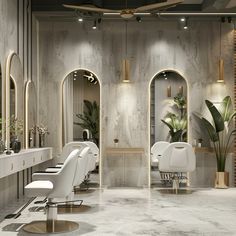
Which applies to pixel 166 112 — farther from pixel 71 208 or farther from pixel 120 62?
pixel 71 208

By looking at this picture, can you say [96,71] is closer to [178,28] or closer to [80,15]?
[80,15]

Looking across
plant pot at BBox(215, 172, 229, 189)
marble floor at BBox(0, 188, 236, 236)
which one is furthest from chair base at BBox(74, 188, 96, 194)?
plant pot at BBox(215, 172, 229, 189)

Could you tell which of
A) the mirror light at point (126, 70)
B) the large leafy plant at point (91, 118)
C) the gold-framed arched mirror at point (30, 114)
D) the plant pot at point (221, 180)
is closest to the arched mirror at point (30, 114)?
the gold-framed arched mirror at point (30, 114)

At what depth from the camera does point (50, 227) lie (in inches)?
199

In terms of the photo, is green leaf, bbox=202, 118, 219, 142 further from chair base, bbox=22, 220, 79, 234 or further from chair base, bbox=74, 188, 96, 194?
chair base, bbox=22, 220, 79, 234

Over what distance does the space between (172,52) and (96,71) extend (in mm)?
1612

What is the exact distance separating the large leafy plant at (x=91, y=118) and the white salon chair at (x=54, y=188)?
13.5ft

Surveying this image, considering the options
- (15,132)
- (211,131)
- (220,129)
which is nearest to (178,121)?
(211,131)

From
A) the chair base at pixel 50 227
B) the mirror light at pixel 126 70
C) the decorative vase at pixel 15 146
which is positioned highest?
the mirror light at pixel 126 70

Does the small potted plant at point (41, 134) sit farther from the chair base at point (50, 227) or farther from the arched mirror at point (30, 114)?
the chair base at point (50, 227)

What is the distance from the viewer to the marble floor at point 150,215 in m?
4.99

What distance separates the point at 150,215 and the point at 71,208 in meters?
1.18

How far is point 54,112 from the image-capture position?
365 inches

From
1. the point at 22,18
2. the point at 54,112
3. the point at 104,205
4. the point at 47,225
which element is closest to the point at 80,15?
the point at 22,18
